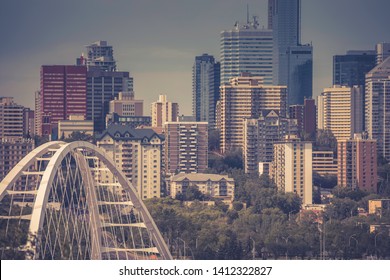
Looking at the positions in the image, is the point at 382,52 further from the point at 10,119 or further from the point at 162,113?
the point at 10,119

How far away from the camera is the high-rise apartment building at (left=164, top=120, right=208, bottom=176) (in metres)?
51.8

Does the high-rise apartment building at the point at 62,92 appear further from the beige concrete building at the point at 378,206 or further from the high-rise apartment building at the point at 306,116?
the beige concrete building at the point at 378,206

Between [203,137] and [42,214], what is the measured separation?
3488cm

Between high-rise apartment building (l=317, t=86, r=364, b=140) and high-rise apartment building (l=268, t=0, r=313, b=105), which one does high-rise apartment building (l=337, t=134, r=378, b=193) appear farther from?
high-rise apartment building (l=268, t=0, r=313, b=105)

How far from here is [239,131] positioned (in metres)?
58.0

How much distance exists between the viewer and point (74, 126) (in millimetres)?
54281

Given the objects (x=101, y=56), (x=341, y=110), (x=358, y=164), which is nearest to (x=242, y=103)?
(x=341, y=110)

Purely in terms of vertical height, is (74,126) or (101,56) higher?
(101,56)

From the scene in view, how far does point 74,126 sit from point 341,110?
11.2m

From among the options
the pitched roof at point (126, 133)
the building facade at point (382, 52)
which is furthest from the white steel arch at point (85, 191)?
the building facade at point (382, 52)

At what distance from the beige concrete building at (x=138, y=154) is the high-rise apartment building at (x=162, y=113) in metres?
8.94

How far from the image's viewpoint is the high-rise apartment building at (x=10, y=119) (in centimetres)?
5000

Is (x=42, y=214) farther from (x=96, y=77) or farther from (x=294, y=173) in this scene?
(x=96, y=77)

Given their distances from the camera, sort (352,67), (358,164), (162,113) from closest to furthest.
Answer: (358,164) → (162,113) → (352,67)
